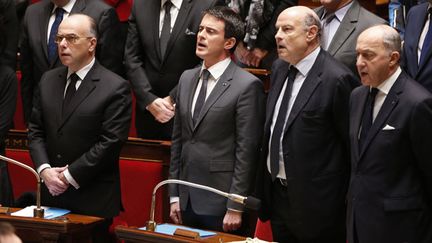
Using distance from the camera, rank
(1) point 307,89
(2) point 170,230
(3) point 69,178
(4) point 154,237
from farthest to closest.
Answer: (3) point 69,178 < (1) point 307,89 < (2) point 170,230 < (4) point 154,237

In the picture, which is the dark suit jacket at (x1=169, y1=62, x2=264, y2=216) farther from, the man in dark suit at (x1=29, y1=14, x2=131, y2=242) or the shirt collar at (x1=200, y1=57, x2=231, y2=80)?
the man in dark suit at (x1=29, y1=14, x2=131, y2=242)

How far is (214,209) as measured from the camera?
397 cm

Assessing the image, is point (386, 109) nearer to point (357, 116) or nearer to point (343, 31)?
point (357, 116)

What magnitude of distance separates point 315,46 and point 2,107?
1.61 m

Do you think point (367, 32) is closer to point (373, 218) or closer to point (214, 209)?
point (373, 218)

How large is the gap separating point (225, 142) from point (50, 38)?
4.43ft

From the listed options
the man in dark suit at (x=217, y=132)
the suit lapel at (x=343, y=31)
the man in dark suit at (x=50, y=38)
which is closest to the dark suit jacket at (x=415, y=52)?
the suit lapel at (x=343, y=31)

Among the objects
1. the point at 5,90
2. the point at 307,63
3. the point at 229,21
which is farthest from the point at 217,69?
the point at 5,90

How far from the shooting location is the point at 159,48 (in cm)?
464

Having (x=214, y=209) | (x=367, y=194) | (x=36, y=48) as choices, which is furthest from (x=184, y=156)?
(x=36, y=48)

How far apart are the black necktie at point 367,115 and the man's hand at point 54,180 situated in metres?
1.36

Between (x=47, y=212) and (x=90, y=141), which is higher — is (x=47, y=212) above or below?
below

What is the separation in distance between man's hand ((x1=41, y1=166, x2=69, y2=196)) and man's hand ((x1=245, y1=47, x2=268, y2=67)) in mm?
1146

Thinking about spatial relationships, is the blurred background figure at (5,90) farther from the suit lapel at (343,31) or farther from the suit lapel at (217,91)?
the suit lapel at (343,31)
